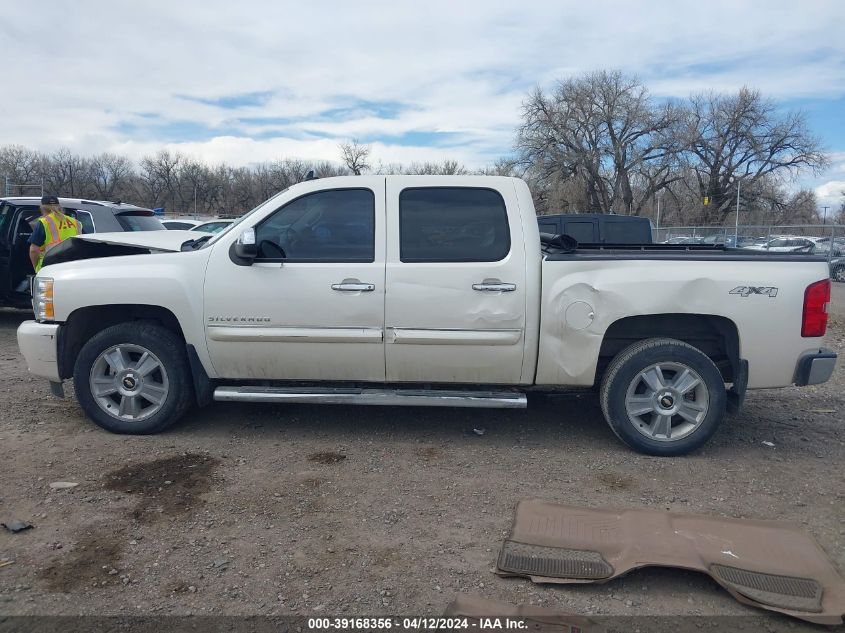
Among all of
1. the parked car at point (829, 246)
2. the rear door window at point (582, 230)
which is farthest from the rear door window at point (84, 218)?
the parked car at point (829, 246)

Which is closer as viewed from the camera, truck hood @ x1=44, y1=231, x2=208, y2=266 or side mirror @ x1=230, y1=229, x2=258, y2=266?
side mirror @ x1=230, y1=229, x2=258, y2=266

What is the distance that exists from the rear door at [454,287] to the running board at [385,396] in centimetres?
10

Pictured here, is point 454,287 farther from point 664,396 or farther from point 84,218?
point 84,218

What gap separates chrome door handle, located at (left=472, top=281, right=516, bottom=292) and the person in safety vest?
19.9 feet

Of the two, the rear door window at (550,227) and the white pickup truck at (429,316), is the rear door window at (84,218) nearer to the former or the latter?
the white pickup truck at (429,316)

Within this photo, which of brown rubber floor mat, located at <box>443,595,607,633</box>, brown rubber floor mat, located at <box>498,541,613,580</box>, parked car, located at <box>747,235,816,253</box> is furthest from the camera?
parked car, located at <box>747,235,816,253</box>

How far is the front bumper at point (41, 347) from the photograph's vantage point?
16.9 feet

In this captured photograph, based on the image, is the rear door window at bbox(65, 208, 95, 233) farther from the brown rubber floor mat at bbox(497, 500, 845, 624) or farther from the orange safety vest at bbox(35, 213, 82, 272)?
the brown rubber floor mat at bbox(497, 500, 845, 624)

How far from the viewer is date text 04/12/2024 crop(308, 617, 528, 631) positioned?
291cm

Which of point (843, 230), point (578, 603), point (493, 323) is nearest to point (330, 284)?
point (493, 323)

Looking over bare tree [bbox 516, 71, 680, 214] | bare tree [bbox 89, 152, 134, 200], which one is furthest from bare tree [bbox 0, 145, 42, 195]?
bare tree [bbox 516, 71, 680, 214]

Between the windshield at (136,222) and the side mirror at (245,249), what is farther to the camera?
the windshield at (136,222)

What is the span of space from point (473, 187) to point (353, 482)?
2254mm

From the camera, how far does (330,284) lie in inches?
192
